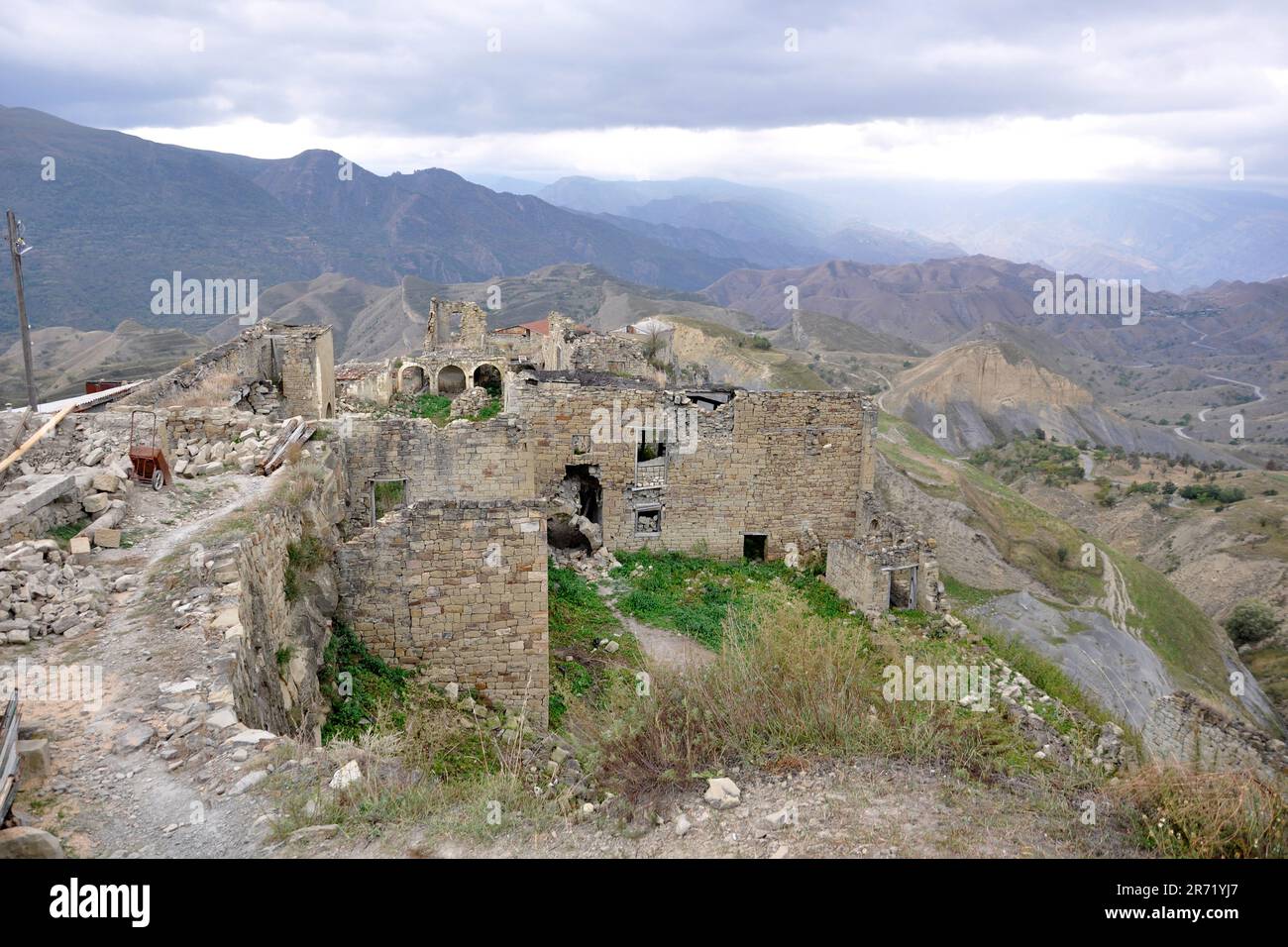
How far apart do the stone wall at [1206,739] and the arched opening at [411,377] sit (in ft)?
71.4

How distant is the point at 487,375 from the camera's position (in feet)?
90.2

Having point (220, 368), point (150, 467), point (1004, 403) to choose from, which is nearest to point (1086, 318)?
point (1004, 403)

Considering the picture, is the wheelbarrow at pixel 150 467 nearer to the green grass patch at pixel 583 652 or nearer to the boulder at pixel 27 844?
the green grass patch at pixel 583 652

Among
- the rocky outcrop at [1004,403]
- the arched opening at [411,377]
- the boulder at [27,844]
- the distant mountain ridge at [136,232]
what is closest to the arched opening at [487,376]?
the arched opening at [411,377]

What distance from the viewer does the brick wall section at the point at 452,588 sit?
27.0 feet

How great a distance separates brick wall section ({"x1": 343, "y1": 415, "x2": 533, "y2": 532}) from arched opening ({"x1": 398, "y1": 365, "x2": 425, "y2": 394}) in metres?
13.7

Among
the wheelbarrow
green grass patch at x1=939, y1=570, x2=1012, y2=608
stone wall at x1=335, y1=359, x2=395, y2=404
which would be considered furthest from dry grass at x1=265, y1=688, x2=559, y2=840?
stone wall at x1=335, y1=359, x2=395, y2=404

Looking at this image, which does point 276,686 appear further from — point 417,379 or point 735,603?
point 417,379

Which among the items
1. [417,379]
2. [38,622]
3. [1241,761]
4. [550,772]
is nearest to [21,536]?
[38,622]

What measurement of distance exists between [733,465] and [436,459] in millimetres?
5458

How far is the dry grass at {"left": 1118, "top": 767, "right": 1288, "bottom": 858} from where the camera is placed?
14.4ft

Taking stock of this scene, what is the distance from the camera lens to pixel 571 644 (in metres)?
10.8

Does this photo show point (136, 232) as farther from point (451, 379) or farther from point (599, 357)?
point (599, 357)

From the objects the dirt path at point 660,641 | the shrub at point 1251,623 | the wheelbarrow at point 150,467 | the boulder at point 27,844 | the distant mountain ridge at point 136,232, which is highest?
the distant mountain ridge at point 136,232
